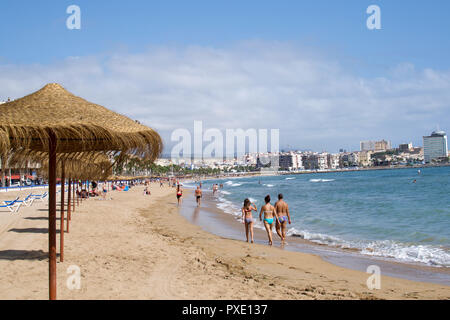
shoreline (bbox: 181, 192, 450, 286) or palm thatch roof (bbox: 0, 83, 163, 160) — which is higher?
palm thatch roof (bbox: 0, 83, 163, 160)

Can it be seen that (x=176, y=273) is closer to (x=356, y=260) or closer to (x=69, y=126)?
(x=69, y=126)

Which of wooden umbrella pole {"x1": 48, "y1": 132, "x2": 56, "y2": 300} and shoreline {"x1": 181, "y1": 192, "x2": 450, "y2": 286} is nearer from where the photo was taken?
wooden umbrella pole {"x1": 48, "y1": 132, "x2": 56, "y2": 300}

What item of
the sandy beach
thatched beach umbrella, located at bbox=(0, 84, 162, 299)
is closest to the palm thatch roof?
thatched beach umbrella, located at bbox=(0, 84, 162, 299)

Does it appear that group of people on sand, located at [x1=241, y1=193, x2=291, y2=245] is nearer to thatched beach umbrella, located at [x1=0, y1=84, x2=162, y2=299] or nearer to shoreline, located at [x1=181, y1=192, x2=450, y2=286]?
shoreline, located at [x1=181, y1=192, x2=450, y2=286]

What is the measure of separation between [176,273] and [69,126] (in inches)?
128

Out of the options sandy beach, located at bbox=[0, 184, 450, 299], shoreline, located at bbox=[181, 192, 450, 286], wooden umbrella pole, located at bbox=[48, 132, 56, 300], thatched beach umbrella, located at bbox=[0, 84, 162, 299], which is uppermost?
thatched beach umbrella, located at bbox=[0, 84, 162, 299]

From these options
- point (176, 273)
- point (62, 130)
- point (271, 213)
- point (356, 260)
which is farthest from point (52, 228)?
point (356, 260)

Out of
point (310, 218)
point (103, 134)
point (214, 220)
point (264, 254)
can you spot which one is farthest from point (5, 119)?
point (310, 218)

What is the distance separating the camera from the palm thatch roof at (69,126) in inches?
126

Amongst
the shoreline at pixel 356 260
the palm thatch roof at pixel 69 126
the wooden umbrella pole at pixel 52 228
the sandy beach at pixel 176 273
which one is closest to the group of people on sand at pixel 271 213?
the shoreline at pixel 356 260

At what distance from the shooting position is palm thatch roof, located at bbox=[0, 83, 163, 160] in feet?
10.5

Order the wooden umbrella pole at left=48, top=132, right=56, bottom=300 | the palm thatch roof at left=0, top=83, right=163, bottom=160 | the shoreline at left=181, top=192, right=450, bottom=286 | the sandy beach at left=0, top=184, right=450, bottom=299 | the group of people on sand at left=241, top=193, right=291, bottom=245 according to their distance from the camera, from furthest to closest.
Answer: the group of people on sand at left=241, top=193, right=291, bottom=245 → the shoreline at left=181, top=192, right=450, bottom=286 → the sandy beach at left=0, top=184, right=450, bottom=299 → the wooden umbrella pole at left=48, top=132, right=56, bottom=300 → the palm thatch roof at left=0, top=83, right=163, bottom=160

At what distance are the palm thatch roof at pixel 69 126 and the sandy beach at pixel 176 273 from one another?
195 centimetres
